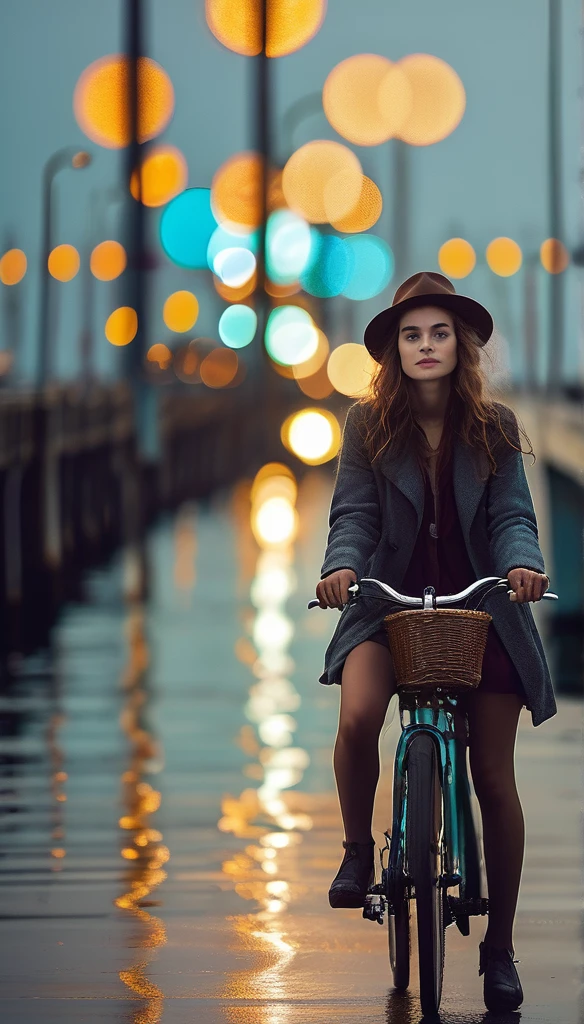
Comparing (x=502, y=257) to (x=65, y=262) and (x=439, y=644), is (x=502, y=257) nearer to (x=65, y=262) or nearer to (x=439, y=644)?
(x=65, y=262)

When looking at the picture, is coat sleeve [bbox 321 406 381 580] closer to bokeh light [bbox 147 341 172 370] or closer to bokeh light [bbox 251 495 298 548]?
bokeh light [bbox 251 495 298 548]

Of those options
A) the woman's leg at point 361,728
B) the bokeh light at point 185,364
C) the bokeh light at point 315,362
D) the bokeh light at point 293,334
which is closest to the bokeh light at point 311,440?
the bokeh light at point 293,334

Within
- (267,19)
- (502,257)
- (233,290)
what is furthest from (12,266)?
(267,19)

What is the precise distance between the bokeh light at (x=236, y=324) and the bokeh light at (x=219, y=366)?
911cm

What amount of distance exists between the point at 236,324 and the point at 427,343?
11529 centimetres

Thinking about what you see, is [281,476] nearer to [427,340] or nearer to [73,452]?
[73,452]

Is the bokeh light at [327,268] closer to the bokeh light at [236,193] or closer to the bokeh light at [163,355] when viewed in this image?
the bokeh light at [163,355]

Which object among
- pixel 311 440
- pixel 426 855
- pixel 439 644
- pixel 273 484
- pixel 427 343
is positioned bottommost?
pixel 426 855

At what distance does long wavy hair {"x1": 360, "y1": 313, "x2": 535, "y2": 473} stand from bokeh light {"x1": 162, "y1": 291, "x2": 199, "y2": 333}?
412 feet

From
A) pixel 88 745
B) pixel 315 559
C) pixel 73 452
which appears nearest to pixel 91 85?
pixel 315 559

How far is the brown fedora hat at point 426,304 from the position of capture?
6051 millimetres

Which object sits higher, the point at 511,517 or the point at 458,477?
the point at 458,477

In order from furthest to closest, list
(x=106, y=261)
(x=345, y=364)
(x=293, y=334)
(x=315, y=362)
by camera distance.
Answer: (x=345, y=364)
(x=315, y=362)
(x=293, y=334)
(x=106, y=261)

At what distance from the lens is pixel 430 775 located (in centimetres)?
577
